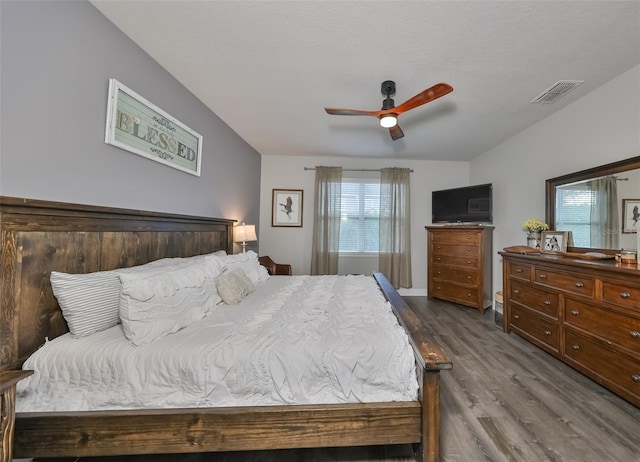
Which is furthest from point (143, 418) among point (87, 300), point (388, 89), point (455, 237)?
point (455, 237)

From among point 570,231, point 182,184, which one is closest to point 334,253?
point 182,184

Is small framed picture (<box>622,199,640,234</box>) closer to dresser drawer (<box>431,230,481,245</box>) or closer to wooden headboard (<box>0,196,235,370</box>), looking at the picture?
dresser drawer (<box>431,230,481,245</box>)

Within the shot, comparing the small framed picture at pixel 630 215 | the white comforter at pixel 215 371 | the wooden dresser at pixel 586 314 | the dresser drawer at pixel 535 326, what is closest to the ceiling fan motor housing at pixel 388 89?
the white comforter at pixel 215 371

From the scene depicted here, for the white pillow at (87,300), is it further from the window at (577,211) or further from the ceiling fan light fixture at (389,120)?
the window at (577,211)

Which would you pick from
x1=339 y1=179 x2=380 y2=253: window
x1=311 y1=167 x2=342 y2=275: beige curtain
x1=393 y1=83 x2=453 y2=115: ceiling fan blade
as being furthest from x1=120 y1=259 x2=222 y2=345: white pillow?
x1=339 y1=179 x2=380 y2=253: window

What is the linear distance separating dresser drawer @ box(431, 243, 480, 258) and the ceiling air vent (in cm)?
197

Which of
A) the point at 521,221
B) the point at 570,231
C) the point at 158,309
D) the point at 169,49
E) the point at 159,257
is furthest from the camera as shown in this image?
the point at 521,221

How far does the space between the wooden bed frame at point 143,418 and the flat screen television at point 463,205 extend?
339cm

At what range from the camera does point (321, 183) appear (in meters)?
4.42

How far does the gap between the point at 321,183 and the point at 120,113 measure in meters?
3.08

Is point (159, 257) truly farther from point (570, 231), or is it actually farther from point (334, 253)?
point (570, 231)

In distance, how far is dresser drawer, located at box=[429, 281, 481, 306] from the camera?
12.3 ft

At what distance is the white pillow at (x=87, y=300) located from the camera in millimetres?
1266

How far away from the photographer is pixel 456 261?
13.0 ft
